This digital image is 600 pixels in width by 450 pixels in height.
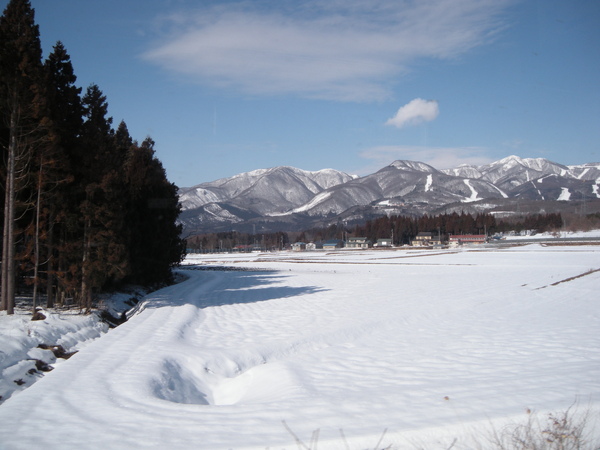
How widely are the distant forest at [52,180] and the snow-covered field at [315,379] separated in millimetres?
2965

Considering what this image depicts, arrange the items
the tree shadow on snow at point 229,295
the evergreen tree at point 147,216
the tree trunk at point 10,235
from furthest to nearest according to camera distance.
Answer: the evergreen tree at point 147,216 < the tree shadow on snow at point 229,295 < the tree trunk at point 10,235

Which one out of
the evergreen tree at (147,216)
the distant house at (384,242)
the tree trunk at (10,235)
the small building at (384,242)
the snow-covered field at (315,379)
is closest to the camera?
the snow-covered field at (315,379)

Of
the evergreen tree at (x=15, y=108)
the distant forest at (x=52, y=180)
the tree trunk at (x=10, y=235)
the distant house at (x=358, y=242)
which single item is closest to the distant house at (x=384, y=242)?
the distant house at (x=358, y=242)

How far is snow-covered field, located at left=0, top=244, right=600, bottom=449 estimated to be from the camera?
18.5 ft

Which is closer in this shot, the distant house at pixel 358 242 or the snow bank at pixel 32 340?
the snow bank at pixel 32 340

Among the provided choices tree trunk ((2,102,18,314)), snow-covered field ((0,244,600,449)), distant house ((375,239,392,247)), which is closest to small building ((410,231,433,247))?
distant house ((375,239,392,247))

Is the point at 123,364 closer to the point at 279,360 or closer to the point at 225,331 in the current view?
the point at 279,360

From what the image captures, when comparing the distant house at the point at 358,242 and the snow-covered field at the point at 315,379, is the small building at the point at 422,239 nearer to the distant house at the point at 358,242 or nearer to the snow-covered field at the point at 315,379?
the distant house at the point at 358,242

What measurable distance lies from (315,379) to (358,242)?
488 ft

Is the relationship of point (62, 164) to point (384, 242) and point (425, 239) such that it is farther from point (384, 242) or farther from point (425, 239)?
point (384, 242)

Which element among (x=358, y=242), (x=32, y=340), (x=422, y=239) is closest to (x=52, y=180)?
(x=32, y=340)

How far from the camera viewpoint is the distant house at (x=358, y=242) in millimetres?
153000

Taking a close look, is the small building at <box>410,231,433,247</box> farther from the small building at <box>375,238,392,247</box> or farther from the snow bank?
the snow bank

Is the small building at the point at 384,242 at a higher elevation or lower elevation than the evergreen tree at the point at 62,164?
lower
